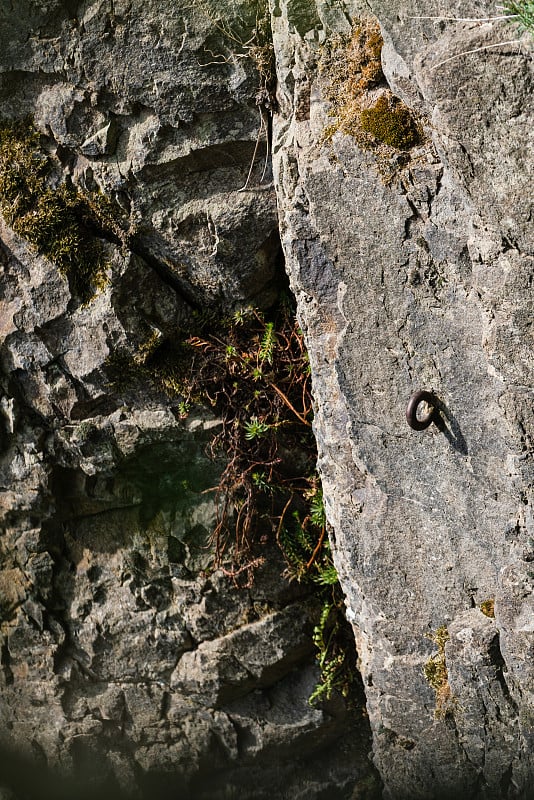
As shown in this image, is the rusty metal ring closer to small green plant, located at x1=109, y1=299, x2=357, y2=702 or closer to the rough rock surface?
small green plant, located at x1=109, y1=299, x2=357, y2=702

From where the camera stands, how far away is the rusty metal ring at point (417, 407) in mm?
2625

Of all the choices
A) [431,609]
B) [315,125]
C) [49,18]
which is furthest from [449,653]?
[49,18]

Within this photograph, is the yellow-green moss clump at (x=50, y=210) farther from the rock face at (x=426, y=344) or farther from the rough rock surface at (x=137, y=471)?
the rock face at (x=426, y=344)

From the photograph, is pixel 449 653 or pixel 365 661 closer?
pixel 449 653

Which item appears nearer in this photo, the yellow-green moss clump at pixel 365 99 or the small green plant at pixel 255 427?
the yellow-green moss clump at pixel 365 99

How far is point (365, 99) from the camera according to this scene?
2684 mm

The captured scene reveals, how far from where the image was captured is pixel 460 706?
304 centimetres

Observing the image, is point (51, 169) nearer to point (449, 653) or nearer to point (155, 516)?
point (155, 516)

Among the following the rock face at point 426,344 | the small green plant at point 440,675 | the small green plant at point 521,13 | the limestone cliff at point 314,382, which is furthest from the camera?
the small green plant at point 440,675

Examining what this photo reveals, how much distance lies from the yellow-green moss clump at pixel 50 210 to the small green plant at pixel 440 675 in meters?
2.01

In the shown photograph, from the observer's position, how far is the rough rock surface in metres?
3.17

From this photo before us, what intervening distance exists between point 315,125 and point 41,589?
2.58m

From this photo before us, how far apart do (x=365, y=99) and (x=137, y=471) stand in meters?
2.01

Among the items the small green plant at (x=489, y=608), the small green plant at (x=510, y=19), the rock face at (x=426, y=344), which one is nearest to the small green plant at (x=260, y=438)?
the rock face at (x=426, y=344)
